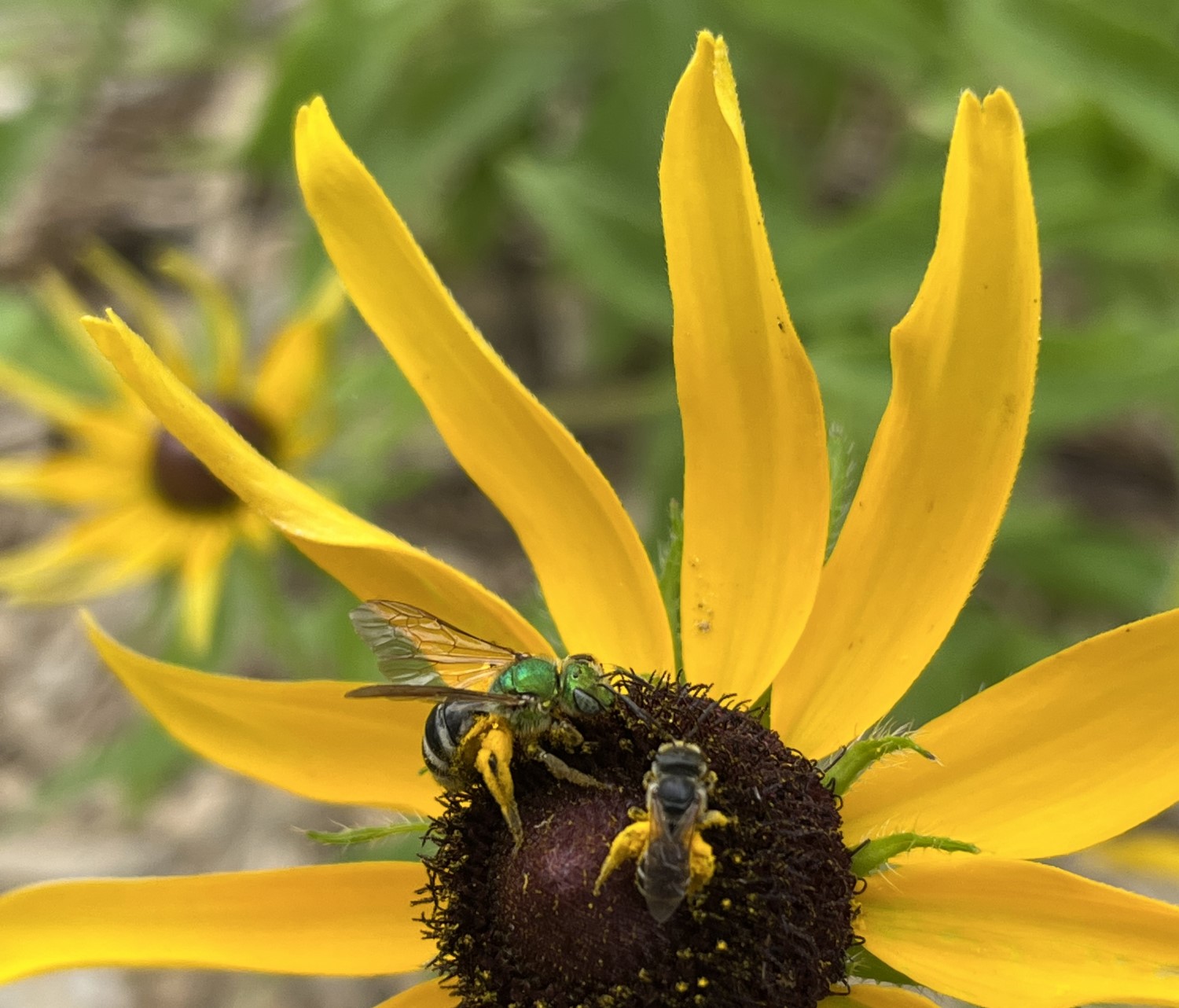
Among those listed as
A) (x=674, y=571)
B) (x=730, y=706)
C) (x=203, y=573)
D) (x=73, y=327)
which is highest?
(x=73, y=327)

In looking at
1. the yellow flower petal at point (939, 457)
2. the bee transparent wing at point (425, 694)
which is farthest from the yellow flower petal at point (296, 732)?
the yellow flower petal at point (939, 457)

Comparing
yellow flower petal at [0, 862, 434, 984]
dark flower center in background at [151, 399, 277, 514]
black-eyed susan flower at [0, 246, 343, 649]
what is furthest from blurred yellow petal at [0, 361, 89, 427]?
yellow flower petal at [0, 862, 434, 984]

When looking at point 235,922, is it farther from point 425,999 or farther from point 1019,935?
point 1019,935

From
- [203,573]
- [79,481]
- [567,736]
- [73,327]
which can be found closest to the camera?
[567,736]

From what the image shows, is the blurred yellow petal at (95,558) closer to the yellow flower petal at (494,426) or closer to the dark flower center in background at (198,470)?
the dark flower center in background at (198,470)

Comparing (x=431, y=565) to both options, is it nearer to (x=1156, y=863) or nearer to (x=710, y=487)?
(x=710, y=487)

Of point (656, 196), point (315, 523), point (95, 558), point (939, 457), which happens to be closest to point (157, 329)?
Answer: point (95, 558)
